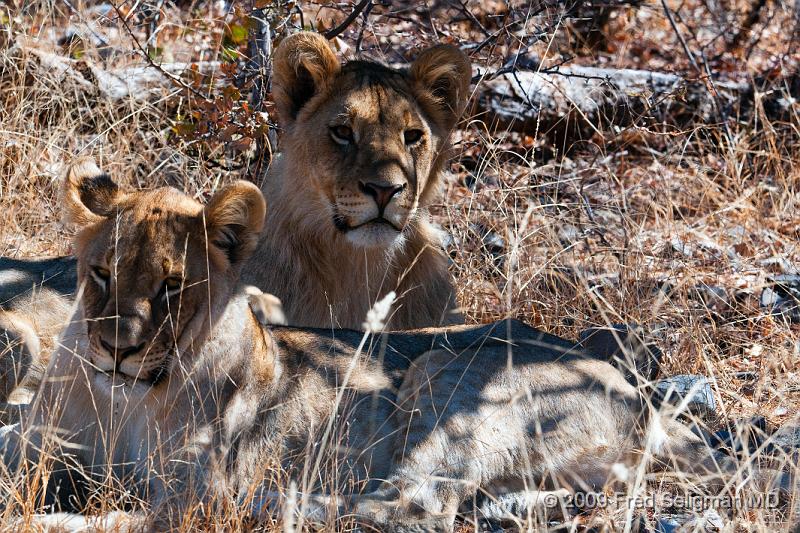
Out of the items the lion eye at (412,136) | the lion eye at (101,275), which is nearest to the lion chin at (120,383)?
the lion eye at (101,275)

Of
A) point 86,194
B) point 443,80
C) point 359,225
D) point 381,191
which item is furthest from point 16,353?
point 443,80

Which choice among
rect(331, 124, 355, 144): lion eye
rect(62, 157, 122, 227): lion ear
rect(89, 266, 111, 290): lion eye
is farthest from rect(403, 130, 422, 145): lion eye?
rect(89, 266, 111, 290): lion eye

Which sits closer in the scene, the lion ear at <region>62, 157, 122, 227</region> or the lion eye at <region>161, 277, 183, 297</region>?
the lion eye at <region>161, 277, 183, 297</region>

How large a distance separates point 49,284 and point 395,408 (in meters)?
1.94

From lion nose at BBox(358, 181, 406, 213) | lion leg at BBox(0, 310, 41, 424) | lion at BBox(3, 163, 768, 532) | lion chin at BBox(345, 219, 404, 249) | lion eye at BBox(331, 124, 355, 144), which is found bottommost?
lion leg at BBox(0, 310, 41, 424)

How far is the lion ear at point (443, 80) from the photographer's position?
5094mm

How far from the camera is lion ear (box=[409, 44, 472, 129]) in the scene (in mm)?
5094

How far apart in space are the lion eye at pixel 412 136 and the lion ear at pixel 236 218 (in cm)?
127

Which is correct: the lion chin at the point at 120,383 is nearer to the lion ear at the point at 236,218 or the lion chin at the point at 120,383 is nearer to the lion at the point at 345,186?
the lion ear at the point at 236,218

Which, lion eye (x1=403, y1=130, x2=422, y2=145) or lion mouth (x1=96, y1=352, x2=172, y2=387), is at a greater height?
lion eye (x1=403, y1=130, x2=422, y2=145)

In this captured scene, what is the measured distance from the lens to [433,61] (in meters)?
5.08

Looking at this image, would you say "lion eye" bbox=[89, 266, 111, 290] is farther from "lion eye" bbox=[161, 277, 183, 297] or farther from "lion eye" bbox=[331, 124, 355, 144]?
"lion eye" bbox=[331, 124, 355, 144]

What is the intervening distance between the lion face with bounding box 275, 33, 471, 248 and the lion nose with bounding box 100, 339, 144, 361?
1.39 m

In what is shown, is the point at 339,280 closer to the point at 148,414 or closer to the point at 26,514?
the point at 148,414
